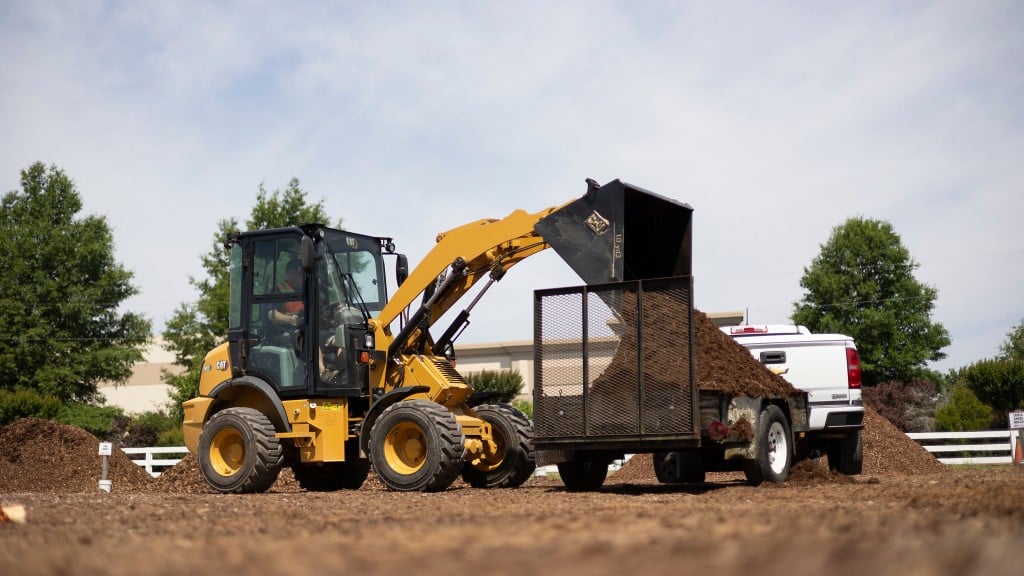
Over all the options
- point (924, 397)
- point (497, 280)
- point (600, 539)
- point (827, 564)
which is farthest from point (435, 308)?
point (924, 397)

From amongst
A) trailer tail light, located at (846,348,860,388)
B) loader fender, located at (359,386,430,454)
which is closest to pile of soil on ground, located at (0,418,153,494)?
loader fender, located at (359,386,430,454)

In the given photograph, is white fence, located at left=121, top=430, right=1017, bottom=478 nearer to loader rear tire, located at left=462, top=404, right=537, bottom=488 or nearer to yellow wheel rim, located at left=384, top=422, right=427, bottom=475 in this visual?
loader rear tire, located at left=462, top=404, right=537, bottom=488

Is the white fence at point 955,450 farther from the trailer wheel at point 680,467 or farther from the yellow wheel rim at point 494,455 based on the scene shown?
the yellow wheel rim at point 494,455

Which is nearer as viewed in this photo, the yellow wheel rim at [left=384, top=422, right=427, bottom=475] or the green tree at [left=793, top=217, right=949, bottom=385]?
the yellow wheel rim at [left=384, top=422, right=427, bottom=475]

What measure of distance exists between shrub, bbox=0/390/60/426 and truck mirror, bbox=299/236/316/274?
2020 cm

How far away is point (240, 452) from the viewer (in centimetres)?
1409

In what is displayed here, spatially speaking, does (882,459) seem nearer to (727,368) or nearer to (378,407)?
(727,368)

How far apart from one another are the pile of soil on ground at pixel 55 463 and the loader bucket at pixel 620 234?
427 inches

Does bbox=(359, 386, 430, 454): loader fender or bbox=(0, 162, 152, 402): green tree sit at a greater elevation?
bbox=(0, 162, 152, 402): green tree

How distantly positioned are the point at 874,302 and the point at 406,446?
43.0m

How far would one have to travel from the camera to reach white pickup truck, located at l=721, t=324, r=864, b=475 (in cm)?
1457

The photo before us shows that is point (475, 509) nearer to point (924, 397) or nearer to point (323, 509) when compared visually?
point (323, 509)

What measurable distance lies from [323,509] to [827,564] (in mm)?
6036

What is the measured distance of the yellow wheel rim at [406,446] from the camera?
12930 millimetres
